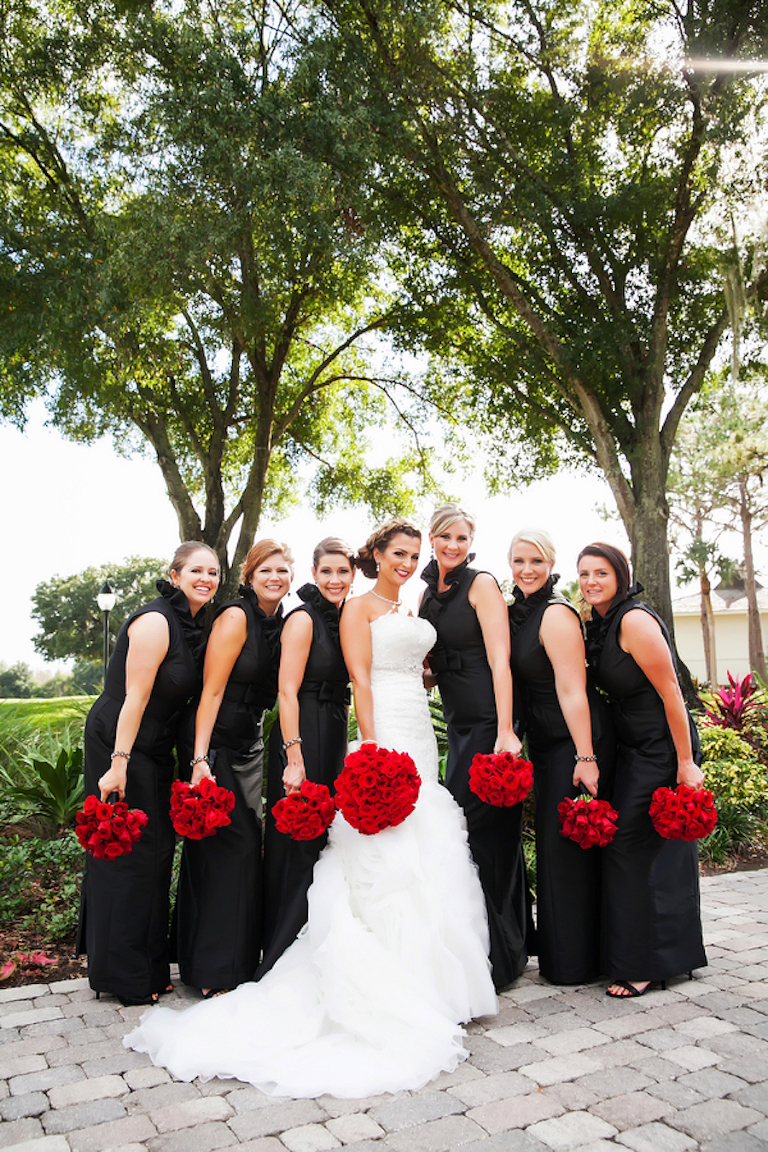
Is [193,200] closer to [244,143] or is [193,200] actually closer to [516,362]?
[244,143]

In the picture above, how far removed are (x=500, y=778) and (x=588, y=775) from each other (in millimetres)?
595

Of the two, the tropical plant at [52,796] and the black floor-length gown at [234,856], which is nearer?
the black floor-length gown at [234,856]

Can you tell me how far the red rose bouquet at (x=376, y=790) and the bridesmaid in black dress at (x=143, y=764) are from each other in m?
1.17

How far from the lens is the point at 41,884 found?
244 inches

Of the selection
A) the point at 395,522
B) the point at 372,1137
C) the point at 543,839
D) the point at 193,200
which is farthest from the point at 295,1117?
the point at 193,200

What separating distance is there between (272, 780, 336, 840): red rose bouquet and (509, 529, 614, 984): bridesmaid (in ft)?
4.21

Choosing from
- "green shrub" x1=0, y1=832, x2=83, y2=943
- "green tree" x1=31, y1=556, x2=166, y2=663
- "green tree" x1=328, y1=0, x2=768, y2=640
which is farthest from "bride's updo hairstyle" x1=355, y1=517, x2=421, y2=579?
"green tree" x1=31, y1=556, x2=166, y2=663

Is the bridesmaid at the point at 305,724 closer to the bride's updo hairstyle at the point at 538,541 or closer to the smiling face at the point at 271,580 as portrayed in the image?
the smiling face at the point at 271,580

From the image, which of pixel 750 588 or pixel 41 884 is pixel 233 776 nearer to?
pixel 41 884

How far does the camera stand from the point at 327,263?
1386 cm

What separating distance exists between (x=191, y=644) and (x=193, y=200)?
9166mm

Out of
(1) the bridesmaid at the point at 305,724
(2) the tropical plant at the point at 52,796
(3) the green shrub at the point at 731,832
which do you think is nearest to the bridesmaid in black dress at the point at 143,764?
(1) the bridesmaid at the point at 305,724

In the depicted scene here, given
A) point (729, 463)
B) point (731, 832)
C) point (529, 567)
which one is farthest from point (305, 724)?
point (729, 463)

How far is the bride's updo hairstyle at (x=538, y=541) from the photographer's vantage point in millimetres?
4766
